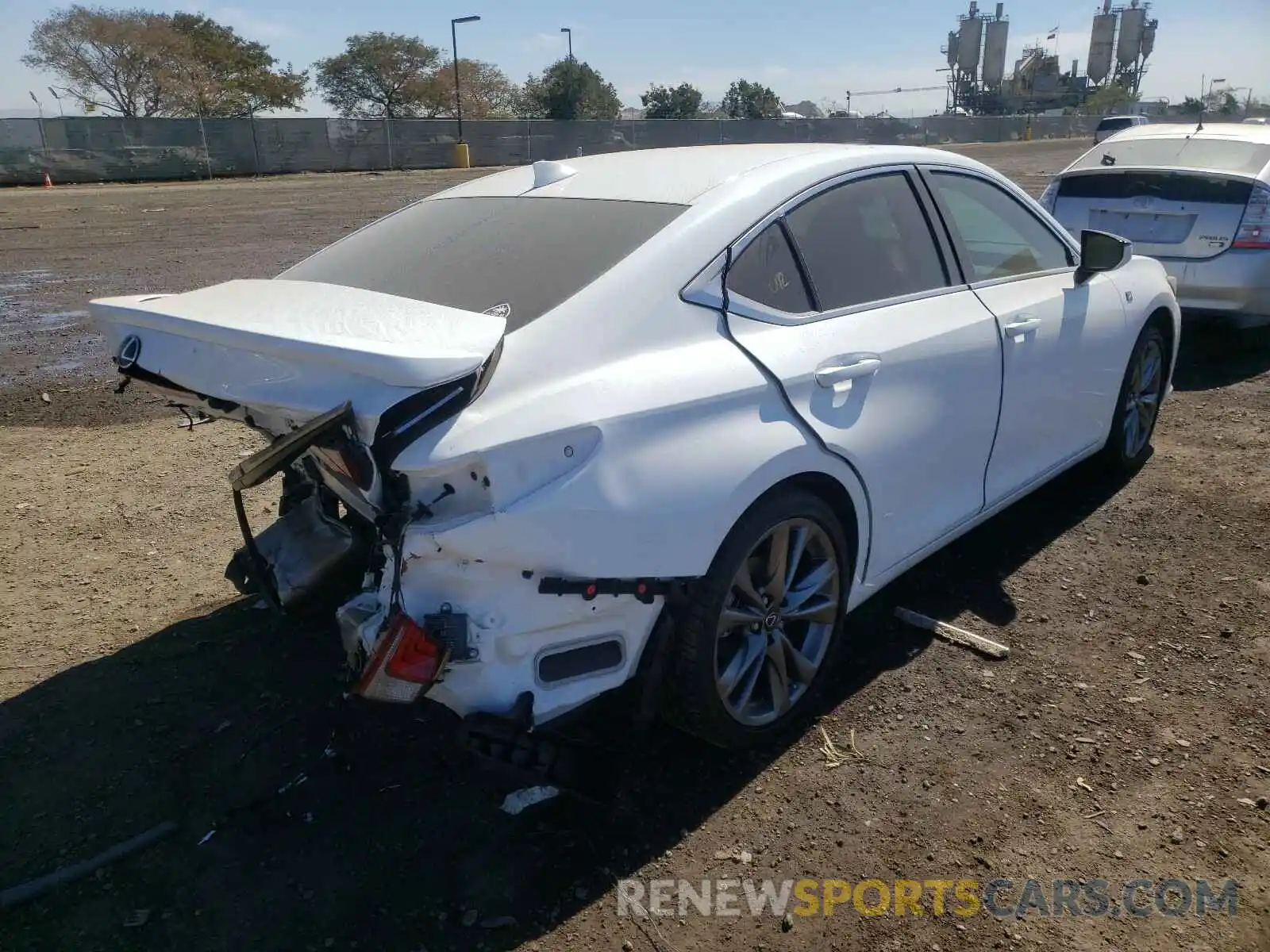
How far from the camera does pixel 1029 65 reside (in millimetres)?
83750

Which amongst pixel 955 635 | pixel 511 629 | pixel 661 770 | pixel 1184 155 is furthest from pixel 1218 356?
pixel 511 629

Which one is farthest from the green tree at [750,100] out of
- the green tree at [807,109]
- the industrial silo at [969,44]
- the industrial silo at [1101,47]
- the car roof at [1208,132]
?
the car roof at [1208,132]

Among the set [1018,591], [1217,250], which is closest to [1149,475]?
[1018,591]

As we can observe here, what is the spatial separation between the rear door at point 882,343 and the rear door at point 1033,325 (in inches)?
6.1

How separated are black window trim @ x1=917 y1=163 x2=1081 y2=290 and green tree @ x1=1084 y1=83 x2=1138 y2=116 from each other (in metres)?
82.2

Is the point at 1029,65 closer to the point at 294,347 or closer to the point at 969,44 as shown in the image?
the point at 969,44

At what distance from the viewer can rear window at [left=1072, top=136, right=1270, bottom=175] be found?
734cm

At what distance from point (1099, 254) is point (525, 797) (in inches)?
132

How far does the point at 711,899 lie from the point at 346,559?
56.5 inches

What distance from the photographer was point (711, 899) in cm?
252

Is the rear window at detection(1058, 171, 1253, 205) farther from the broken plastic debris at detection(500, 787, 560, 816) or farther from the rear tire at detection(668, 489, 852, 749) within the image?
the broken plastic debris at detection(500, 787, 560, 816)

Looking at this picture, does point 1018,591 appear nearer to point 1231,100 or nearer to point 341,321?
point 341,321

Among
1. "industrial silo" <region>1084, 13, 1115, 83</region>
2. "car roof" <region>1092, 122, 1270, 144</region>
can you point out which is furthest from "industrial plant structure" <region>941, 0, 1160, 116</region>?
"car roof" <region>1092, 122, 1270, 144</region>

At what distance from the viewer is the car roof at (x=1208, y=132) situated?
305 inches
